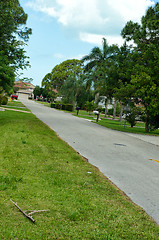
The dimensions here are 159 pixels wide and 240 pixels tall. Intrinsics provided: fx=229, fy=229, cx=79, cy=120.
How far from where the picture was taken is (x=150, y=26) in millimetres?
17438

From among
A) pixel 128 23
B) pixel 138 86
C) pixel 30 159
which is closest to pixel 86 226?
pixel 30 159

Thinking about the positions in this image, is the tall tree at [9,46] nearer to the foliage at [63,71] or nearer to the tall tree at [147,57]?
the tall tree at [147,57]

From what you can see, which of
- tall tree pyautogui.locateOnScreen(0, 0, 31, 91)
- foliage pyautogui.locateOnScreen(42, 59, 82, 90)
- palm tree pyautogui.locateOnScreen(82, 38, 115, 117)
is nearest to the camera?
tall tree pyautogui.locateOnScreen(0, 0, 31, 91)

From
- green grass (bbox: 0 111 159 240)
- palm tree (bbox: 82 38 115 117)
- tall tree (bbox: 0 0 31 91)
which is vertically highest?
palm tree (bbox: 82 38 115 117)

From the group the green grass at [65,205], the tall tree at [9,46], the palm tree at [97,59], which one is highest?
the palm tree at [97,59]

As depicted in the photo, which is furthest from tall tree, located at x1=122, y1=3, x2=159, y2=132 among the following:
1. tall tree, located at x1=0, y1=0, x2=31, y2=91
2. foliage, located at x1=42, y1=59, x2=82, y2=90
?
foliage, located at x1=42, y1=59, x2=82, y2=90

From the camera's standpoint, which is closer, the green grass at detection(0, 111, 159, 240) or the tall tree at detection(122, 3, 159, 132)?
the green grass at detection(0, 111, 159, 240)

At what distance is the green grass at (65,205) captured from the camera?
9.37 ft

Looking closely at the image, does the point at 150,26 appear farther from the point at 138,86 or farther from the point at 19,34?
the point at 19,34

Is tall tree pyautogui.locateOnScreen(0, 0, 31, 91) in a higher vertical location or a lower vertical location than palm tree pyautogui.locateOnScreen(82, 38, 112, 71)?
lower

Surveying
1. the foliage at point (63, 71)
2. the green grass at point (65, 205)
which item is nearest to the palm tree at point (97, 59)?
the foliage at point (63, 71)

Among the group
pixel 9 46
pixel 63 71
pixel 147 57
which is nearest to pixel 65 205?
pixel 9 46

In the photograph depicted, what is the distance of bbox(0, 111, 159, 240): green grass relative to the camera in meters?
2.86

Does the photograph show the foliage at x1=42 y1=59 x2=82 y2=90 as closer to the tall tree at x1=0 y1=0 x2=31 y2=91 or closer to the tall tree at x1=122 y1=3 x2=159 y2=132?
the tall tree at x1=122 y1=3 x2=159 y2=132
